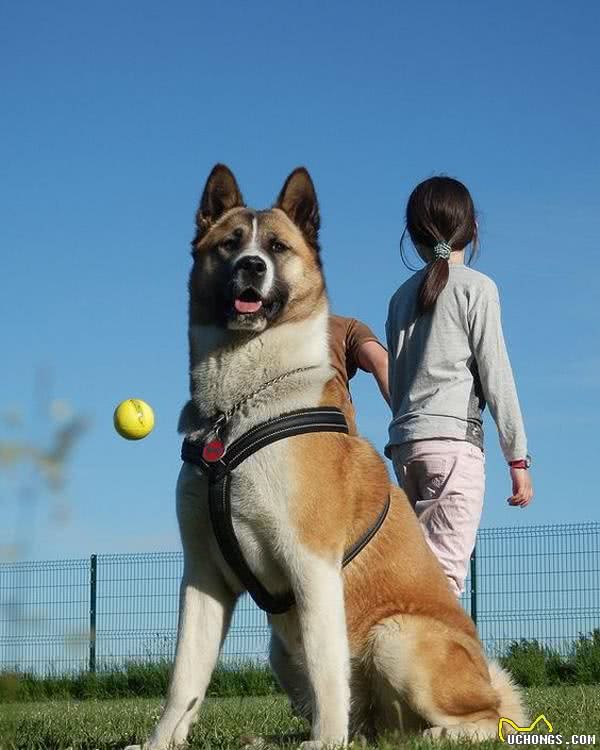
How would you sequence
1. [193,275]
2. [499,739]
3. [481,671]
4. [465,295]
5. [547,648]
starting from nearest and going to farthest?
[499,739] → [481,671] → [193,275] → [465,295] → [547,648]

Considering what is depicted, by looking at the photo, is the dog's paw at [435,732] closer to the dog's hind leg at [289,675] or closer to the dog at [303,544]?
the dog at [303,544]

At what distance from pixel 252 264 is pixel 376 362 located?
196cm

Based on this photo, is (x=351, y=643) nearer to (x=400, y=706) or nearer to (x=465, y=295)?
(x=400, y=706)

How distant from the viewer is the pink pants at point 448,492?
14.9 ft

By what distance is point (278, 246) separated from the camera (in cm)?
410

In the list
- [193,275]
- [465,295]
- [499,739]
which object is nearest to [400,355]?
[465,295]

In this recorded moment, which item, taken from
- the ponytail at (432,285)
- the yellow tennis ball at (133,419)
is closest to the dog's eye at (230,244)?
the ponytail at (432,285)

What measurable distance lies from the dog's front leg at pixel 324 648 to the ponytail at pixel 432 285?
1.60 meters

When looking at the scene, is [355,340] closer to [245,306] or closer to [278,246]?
[278,246]

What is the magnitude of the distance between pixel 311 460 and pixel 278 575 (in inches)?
16.8

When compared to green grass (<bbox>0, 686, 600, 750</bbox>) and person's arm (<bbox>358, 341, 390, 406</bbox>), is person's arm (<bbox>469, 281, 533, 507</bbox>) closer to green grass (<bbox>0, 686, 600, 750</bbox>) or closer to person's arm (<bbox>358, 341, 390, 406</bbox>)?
green grass (<bbox>0, 686, 600, 750</bbox>)

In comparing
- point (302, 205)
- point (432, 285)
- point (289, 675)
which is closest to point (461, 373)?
point (432, 285)

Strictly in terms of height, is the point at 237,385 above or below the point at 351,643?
above

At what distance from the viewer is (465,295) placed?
4668mm
